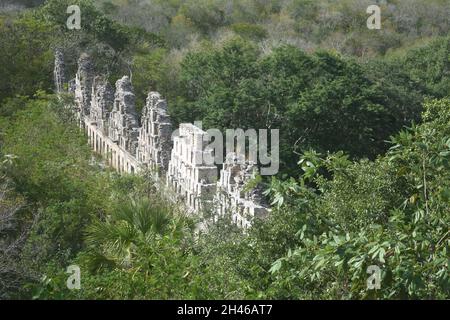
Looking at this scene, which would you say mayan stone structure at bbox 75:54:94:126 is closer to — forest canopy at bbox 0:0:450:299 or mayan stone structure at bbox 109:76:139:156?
forest canopy at bbox 0:0:450:299

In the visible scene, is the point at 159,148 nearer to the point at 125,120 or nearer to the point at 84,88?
the point at 125,120

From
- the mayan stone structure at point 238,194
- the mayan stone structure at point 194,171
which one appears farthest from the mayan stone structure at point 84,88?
the mayan stone structure at point 238,194

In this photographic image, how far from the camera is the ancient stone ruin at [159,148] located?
22453mm

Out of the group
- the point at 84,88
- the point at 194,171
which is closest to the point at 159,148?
the point at 194,171

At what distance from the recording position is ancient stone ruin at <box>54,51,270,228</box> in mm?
22453

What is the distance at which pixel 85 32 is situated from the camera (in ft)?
156

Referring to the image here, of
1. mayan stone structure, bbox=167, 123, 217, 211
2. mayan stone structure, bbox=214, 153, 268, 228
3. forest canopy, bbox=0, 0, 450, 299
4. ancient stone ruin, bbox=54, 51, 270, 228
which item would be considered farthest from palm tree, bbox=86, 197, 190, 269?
mayan stone structure, bbox=167, 123, 217, 211

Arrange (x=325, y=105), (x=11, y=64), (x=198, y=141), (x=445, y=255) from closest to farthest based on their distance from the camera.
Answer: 1. (x=445, y=255)
2. (x=198, y=141)
3. (x=325, y=105)
4. (x=11, y=64)

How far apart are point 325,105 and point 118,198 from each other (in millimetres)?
17727

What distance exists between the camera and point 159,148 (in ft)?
96.8

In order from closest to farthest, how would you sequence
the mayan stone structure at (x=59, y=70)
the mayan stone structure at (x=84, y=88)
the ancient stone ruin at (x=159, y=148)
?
the ancient stone ruin at (x=159, y=148), the mayan stone structure at (x=84, y=88), the mayan stone structure at (x=59, y=70)

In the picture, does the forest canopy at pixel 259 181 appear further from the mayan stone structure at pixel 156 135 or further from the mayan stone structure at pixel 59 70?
the mayan stone structure at pixel 156 135

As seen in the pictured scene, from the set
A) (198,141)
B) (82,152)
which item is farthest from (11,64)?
(198,141)

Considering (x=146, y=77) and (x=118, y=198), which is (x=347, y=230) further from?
(x=146, y=77)
